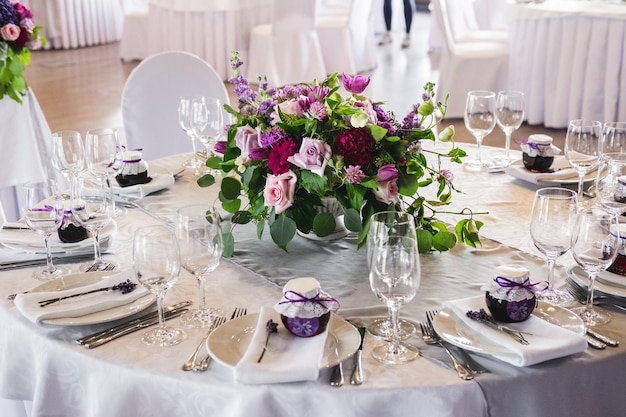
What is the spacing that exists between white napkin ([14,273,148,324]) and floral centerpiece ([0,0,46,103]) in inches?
70.3

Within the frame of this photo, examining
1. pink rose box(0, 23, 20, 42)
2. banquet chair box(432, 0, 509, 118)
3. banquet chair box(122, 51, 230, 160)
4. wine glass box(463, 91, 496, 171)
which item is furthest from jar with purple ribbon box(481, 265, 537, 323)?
banquet chair box(432, 0, 509, 118)

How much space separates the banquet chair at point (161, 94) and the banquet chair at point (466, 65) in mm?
3174

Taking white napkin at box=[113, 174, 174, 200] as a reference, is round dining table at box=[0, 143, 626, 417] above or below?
below

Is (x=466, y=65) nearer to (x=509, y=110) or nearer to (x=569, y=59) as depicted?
(x=569, y=59)

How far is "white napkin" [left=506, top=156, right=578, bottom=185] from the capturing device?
224 cm

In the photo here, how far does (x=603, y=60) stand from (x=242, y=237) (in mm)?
4175

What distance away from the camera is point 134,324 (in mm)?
1509

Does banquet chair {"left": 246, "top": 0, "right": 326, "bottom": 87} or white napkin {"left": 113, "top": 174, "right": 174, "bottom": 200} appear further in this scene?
banquet chair {"left": 246, "top": 0, "right": 326, "bottom": 87}

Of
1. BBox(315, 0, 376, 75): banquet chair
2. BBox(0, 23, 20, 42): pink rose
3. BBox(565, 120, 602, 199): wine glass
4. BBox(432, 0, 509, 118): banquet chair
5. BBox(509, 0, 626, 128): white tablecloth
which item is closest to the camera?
BBox(565, 120, 602, 199): wine glass

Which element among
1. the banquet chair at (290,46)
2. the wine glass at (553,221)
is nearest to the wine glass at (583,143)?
the wine glass at (553,221)

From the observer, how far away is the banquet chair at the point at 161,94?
3104 mm

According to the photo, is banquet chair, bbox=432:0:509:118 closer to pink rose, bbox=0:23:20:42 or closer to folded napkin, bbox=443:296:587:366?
pink rose, bbox=0:23:20:42

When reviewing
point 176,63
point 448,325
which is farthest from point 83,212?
point 176,63

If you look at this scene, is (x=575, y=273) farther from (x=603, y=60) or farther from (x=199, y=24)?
(x=199, y=24)
